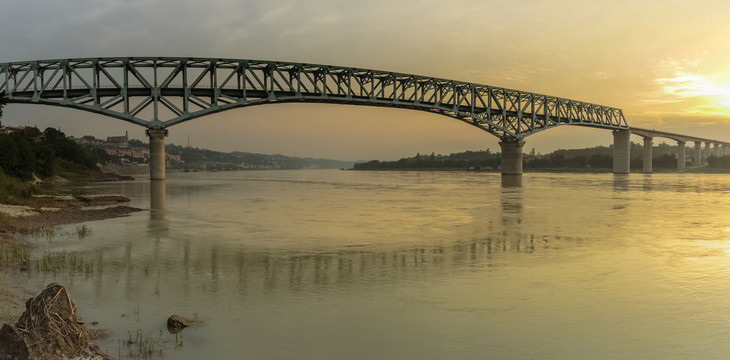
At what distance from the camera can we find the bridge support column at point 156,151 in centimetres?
6541

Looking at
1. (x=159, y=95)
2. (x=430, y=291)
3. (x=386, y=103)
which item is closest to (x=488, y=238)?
(x=430, y=291)

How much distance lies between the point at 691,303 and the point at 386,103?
7839 cm

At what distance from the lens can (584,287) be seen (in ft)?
33.0

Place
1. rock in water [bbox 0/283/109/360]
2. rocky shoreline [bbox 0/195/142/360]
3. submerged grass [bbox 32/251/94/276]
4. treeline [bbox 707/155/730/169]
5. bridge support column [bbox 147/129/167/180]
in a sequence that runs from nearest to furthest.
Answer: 1. rock in water [bbox 0/283/109/360]
2. rocky shoreline [bbox 0/195/142/360]
3. submerged grass [bbox 32/251/94/276]
4. bridge support column [bbox 147/129/167/180]
5. treeline [bbox 707/155/730/169]

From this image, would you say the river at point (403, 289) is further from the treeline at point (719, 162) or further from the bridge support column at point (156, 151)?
the treeline at point (719, 162)

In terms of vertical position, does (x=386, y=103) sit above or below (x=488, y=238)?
above

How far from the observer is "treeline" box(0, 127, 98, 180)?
168ft

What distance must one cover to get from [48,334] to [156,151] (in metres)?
65.6

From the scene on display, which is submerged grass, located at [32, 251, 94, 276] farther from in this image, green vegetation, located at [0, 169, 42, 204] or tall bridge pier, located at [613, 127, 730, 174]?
tall bridge pier, located at [613, 127, 730, 174]

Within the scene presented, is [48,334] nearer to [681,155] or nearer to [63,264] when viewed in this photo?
[63,264]

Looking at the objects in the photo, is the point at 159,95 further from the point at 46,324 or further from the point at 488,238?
the point at 46,324

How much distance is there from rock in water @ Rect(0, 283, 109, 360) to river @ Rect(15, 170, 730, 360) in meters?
0.52

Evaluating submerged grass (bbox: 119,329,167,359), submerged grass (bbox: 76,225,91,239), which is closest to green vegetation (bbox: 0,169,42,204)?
submerged grass (bbox: 76,225,91,239)

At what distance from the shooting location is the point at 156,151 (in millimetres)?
66500
